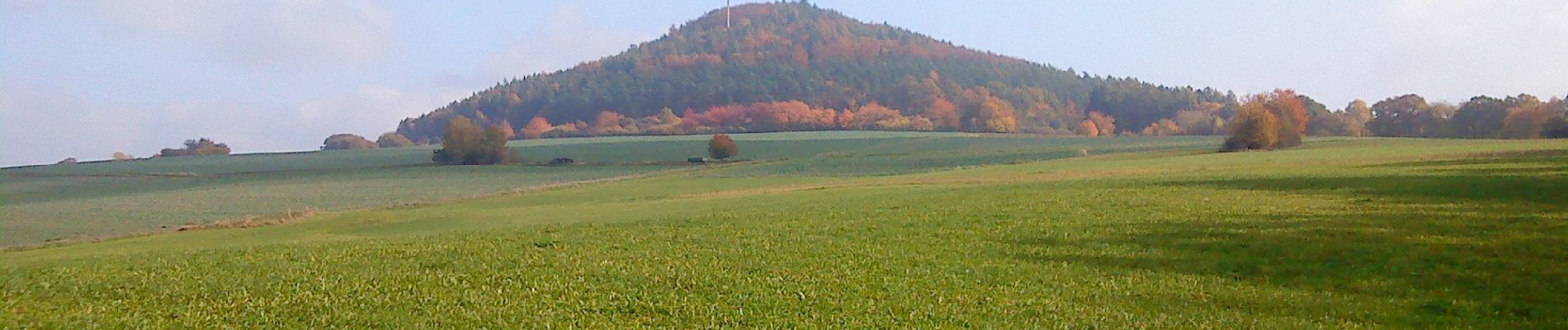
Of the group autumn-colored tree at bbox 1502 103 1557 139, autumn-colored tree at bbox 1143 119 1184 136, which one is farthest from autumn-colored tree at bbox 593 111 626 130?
autumn-colored tree at bbox 1502 103 1557 139

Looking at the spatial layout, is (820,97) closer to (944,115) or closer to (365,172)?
(944,115)

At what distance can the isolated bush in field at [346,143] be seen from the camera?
450ft

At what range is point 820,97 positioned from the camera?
171 meters

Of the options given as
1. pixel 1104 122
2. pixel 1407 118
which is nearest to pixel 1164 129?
pixel 1104 122

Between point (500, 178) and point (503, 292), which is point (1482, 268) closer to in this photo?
point (503, 292)

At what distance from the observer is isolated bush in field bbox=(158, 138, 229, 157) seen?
378 ft

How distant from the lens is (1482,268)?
1652 cm

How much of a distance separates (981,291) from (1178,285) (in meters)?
2.77

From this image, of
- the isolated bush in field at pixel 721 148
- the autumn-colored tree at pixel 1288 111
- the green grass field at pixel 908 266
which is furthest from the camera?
the isolated bush in field at pixel 721 148

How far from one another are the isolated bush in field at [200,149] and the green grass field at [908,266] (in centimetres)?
9006

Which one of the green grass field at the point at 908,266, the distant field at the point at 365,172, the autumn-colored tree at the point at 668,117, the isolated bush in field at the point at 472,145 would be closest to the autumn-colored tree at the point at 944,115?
the distant field at the point at 365,172

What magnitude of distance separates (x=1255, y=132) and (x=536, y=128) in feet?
317

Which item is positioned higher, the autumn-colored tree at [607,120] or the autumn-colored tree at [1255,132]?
the autumn-colored tree at [607,120]

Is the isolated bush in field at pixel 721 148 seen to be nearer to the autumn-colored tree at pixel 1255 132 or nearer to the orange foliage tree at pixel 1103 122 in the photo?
the autumn-colored tree at pixel 1255 132
